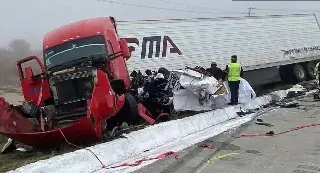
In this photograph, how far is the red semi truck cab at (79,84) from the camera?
7691 mm

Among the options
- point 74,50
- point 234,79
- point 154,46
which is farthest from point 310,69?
point 74,50

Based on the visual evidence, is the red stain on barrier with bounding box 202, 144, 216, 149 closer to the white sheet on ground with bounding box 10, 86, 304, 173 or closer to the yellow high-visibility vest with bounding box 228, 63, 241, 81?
the white sheet on ground with bounding box 10, 86, 304, 173

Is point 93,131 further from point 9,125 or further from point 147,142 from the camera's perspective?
point 9,125

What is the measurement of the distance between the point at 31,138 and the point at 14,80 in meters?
25.4

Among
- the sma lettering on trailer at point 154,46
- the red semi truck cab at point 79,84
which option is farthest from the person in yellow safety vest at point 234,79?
the sma lettering on trailer at point 154,46

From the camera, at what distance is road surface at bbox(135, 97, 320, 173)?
20.4 feet

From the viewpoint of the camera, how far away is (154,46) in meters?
16.2

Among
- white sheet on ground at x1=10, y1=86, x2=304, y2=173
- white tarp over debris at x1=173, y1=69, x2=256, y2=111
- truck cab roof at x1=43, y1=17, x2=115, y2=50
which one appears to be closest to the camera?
white sheet on ground at x1=10, y1=86, x2=304, y2=173

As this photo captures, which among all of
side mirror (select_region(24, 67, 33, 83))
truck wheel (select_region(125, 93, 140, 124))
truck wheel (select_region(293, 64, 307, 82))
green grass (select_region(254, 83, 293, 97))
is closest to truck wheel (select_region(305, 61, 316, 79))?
truck wheel (select_region(293, 64, 307, 82))

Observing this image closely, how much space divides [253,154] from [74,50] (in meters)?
5.46

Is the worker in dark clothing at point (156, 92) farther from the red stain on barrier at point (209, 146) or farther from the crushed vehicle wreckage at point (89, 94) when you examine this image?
the red stain on barrier at point (209, 146)

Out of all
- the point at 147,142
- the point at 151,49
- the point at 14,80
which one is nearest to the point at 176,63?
the point at 151,49

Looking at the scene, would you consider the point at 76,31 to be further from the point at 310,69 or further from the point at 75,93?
the point at 310,69

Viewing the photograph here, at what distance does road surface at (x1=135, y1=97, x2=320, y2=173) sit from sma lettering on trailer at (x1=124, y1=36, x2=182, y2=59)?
22.3 ft
